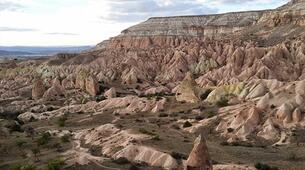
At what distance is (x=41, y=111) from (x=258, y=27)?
6065cm

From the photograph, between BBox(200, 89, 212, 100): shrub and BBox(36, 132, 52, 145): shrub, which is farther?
BBox(200, 89, 212, 100): shrub

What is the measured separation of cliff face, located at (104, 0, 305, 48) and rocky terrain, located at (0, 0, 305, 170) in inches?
15.2

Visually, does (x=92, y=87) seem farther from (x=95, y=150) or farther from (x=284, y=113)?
(x=95, y=150)

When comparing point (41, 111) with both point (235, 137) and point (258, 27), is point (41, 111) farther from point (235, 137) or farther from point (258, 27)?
point (258, 27)

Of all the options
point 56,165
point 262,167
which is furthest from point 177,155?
point 56,165

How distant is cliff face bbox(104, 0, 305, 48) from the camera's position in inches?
4459

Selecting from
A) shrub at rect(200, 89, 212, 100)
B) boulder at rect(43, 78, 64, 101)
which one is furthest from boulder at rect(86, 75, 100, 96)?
shrub at rect(200, 89, 212, 100)

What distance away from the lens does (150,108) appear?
67.2m

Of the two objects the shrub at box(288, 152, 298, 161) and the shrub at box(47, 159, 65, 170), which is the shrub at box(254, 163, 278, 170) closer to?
the shrub at box(288, 152, 298, 161)

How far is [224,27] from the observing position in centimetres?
13725

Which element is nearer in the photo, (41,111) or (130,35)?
(41,111)

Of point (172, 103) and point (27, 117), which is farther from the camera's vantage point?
point (27, 117)

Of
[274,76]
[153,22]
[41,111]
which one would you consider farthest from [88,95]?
[153,22]

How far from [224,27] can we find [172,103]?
7189 centimetres
